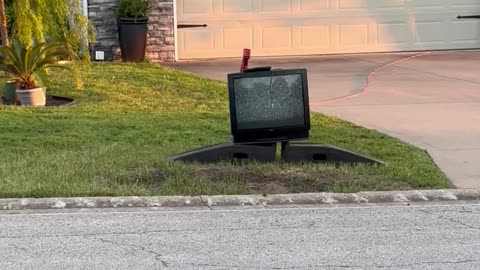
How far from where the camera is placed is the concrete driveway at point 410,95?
8742 millimetres

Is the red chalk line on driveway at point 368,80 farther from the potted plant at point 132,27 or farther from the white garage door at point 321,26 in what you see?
the potted plant at point 132,27

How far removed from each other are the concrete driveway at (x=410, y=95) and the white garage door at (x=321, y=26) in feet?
1.33

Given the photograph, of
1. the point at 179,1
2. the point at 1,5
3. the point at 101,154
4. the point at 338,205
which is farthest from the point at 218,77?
the point at 338,205

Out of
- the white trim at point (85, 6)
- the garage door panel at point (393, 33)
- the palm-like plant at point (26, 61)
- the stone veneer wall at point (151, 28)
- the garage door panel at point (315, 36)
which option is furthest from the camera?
the garage door panel at point (393, 33)

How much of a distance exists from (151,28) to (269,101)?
852 centimetres

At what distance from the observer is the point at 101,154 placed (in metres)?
8.13

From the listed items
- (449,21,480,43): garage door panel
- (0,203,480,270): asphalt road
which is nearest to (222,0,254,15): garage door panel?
(449,21,480,43): garage door panel

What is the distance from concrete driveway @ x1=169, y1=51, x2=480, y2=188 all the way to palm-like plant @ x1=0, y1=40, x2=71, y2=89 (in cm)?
346

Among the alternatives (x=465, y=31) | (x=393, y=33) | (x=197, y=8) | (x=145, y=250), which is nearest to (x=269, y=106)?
(x=145, y=250)

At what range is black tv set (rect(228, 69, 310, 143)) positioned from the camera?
763cm

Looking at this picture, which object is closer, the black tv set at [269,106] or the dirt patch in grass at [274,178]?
the dirt patch in grass at [274,178]

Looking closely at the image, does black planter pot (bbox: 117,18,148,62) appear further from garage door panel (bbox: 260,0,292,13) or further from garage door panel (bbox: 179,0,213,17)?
garage door panel (bbox: 260,0,292,13)

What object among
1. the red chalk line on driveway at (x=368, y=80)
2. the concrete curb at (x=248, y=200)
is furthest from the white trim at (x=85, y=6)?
the concrete curb at (x=248, y=200)

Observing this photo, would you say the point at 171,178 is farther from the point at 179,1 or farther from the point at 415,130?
the point at 179,1
